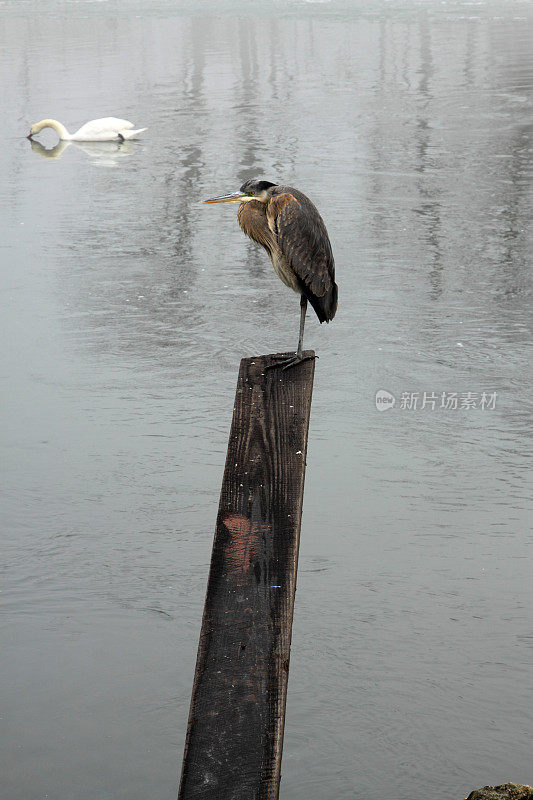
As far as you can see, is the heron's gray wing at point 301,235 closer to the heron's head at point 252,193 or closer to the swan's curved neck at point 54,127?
the heron's head at point 252,193

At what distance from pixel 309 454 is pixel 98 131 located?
29.4 feet

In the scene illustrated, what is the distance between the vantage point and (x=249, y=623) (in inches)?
69.1

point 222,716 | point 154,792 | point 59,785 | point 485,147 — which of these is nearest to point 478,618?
point 154,792

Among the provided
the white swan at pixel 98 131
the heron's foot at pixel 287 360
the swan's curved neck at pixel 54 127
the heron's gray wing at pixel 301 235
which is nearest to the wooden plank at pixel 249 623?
the heron's foot at pixel 287 360

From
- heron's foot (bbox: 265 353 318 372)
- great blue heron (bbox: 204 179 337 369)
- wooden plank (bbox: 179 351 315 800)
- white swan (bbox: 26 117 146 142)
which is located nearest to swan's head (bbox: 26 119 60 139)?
white swan (bbox: 26 117 146 142)

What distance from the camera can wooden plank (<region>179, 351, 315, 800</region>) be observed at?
161 centimetres

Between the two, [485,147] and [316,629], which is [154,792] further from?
[485,147]

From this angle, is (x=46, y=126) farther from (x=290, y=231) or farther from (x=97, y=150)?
(x=290, y=231)

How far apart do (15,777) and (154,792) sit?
45 centimetres

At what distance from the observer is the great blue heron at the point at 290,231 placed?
3.69 m

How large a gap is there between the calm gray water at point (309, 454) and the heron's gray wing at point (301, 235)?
122 cm

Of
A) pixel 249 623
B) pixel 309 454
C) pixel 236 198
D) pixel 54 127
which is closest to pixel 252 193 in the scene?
pixel 236 198

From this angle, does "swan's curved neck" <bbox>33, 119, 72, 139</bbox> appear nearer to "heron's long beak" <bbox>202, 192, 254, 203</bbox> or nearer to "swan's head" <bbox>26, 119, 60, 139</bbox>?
"swan's head" <bbox>26, 119, 60, 139</bbox>

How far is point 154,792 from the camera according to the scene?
3100mm
